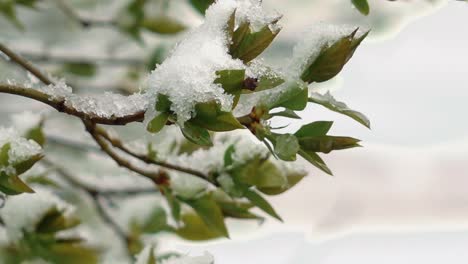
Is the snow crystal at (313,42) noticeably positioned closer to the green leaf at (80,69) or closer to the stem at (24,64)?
the stem at (24,64)

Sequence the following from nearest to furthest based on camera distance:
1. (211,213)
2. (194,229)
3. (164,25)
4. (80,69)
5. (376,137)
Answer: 1. (211,213)
2. (194,229)
3. (164,25)
4. (80,69)
5. (376,137)

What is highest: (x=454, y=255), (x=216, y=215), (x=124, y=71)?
(x=124, y=71)

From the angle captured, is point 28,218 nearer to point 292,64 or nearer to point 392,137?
point 292,64

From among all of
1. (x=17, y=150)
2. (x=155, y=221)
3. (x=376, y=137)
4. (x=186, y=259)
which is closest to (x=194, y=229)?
(x=155, y=221)

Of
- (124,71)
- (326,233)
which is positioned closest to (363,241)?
(326,233)

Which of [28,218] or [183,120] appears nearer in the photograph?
[183,120]

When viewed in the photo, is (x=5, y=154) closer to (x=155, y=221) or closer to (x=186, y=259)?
(x=186, y=259)
